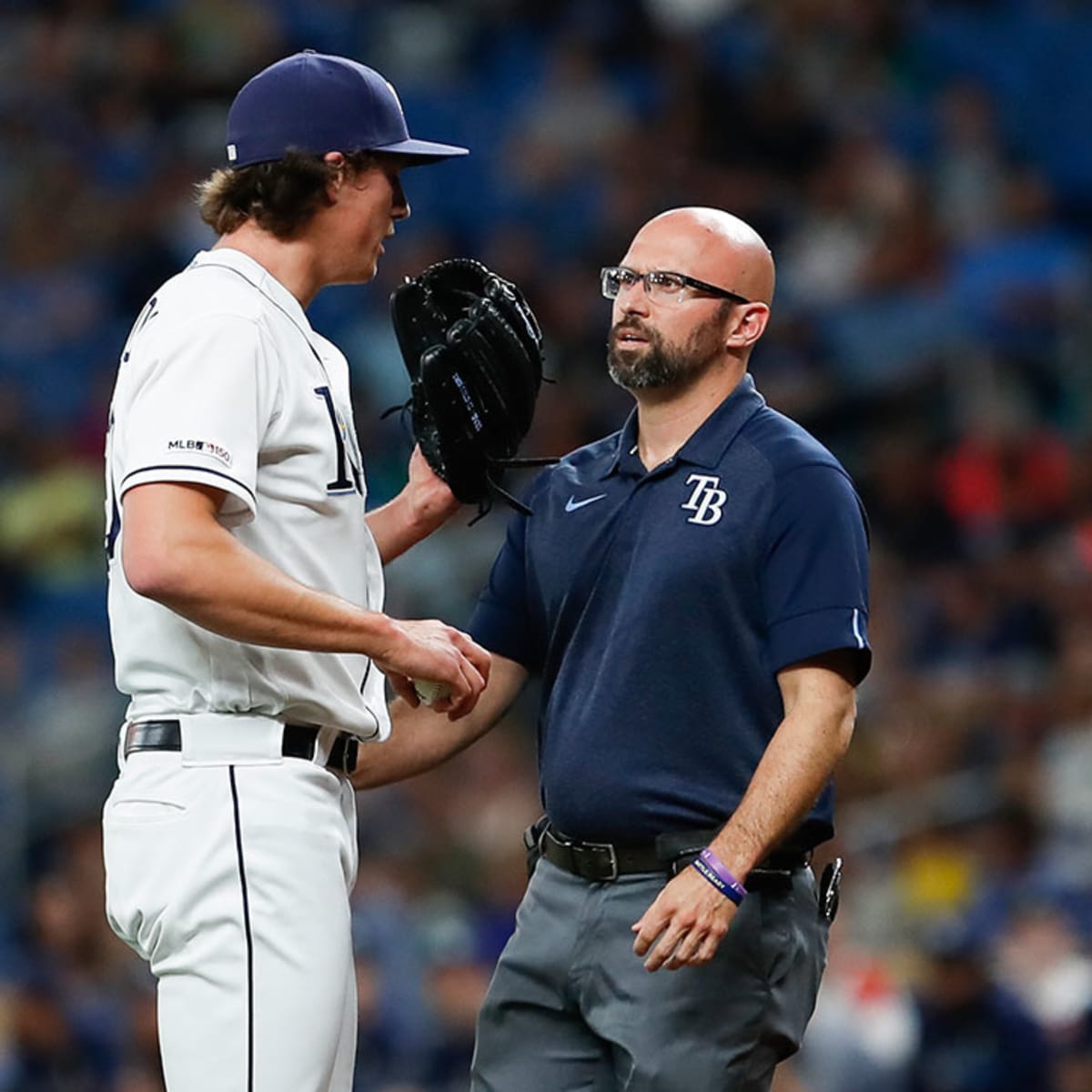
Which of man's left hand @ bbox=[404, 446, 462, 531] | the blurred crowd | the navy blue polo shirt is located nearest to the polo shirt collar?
the navy blue polo shirt

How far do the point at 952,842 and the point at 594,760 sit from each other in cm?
390

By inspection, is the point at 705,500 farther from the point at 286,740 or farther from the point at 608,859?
the point at 286,740

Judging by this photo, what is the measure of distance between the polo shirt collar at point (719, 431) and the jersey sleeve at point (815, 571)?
0.16 m

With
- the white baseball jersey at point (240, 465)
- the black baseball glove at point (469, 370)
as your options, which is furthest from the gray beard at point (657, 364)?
the white baseball jersey at point (240, 465)

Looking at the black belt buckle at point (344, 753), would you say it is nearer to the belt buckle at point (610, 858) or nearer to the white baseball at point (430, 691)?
Answer: the white baseball at point (430, 691)

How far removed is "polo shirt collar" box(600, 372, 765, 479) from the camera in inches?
154

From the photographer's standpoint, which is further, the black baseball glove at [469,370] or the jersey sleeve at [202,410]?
the black baseball glove at [469,370]

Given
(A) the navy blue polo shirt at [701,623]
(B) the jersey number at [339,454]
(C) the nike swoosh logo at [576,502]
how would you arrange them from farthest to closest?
(C) the nike swoosh logo at [576,502] < (A) the navy blue polo shirt at [701,623] < (B) the jersey number at [339,454]

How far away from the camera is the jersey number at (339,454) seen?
362 cm

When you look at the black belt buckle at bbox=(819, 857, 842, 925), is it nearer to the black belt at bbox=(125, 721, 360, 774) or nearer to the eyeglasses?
the black belt at bbox=(125, 721, 360, 774)

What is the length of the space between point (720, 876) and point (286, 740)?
73cm

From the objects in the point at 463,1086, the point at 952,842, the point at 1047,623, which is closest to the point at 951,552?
the point at 1047,623

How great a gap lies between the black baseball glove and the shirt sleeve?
0.11 meters

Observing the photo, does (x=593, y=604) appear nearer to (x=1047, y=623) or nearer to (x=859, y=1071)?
(x=859, y=1071)
